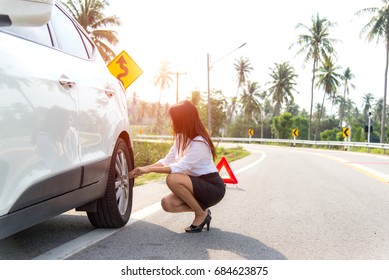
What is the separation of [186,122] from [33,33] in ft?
5.30

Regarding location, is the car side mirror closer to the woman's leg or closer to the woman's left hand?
the woman's left hand

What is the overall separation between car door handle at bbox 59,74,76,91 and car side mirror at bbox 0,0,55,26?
Result: 3.01ft

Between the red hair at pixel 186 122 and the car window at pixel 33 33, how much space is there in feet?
4.21

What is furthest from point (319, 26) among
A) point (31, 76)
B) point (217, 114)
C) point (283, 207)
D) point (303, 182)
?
point (31, 76)

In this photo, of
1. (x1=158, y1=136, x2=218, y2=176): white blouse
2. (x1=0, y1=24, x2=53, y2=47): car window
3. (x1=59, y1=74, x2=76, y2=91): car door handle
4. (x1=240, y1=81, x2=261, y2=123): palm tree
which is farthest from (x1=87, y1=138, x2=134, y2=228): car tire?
(x1=240, y1=81, x2=261, y2=123): palm tree

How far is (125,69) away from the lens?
10562 mm

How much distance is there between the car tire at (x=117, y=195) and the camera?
4.31m

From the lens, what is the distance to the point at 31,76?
2775 mm

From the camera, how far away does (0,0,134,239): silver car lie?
2.51 m

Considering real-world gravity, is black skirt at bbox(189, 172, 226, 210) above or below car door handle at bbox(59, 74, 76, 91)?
below

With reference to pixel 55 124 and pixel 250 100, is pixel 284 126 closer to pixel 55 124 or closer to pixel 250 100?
pixel 250 100

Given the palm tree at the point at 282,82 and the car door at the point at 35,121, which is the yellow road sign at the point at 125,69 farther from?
the palm tree at the point at 282,82

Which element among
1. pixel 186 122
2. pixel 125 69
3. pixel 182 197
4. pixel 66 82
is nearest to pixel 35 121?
pixel 66 82

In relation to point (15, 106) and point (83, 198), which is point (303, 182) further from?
point (15, 106)
